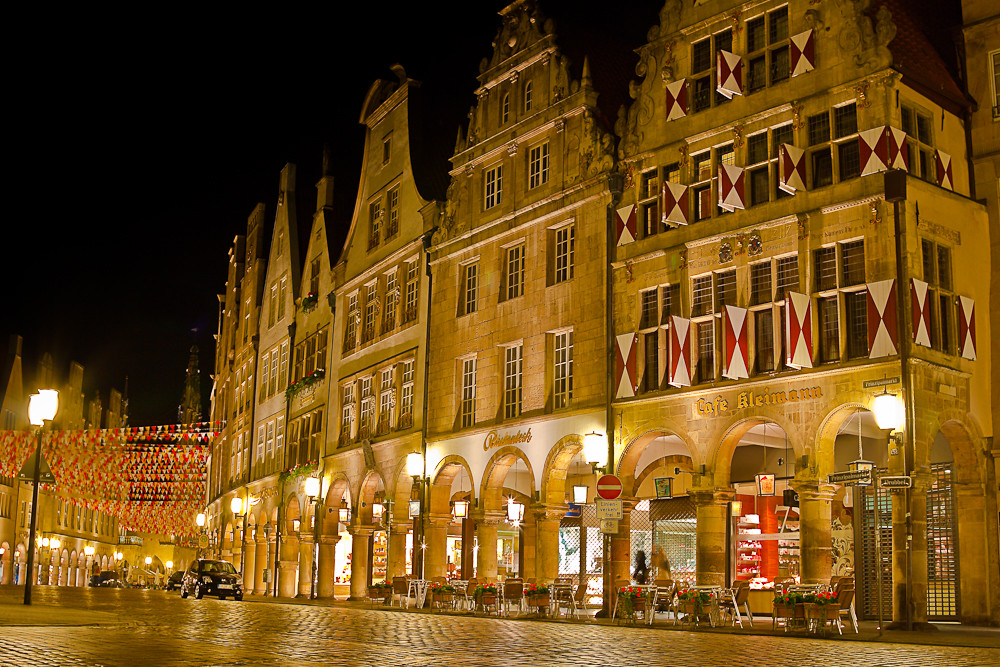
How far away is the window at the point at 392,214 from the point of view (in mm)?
39875

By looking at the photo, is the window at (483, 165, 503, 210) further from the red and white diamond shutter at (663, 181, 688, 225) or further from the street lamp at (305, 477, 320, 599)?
the street lamp at (305, 477, 320, 599)

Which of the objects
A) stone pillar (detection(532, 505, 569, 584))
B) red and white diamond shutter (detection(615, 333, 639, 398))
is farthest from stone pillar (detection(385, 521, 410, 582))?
red and white diamond shutter (detection(615, 333, 639, 398))

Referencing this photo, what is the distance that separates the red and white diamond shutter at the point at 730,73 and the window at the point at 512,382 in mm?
9179

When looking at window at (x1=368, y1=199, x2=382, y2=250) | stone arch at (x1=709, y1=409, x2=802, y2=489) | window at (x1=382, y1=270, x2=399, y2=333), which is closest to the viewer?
stone arch at (x1=709, y1=409, x2=802, y2=489)

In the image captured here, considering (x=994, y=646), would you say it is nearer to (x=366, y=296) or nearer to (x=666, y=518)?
(x=666, y=518)

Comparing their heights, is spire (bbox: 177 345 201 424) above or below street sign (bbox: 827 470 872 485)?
above

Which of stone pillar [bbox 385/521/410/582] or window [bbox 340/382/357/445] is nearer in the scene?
stone pillar [bbox 385/521/410/582]

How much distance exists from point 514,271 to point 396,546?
9602 mm

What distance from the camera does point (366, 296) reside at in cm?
4147

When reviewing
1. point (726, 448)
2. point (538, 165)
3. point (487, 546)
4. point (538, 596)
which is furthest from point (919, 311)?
point (487, 546)

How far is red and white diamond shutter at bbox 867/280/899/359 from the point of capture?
2223 cm

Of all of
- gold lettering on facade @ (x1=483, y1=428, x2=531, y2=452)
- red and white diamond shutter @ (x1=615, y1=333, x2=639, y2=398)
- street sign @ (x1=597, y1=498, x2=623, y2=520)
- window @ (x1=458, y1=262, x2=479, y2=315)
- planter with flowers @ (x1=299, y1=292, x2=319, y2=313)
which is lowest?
street sign @ (x1=597, y1=498, x2=623, y2=520)

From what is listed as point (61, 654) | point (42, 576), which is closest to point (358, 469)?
point (61, 654)

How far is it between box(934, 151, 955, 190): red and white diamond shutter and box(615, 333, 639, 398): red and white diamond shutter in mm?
7502
